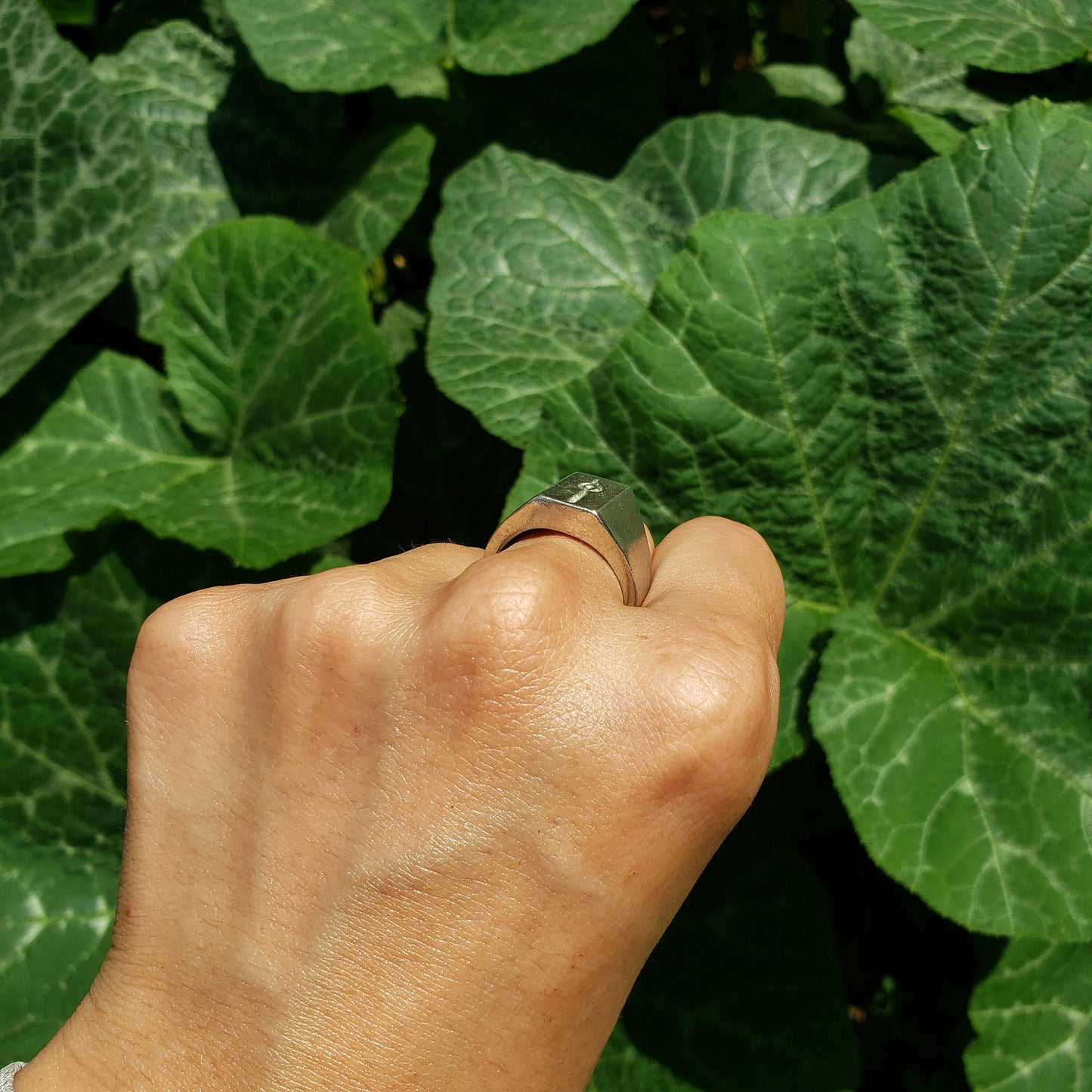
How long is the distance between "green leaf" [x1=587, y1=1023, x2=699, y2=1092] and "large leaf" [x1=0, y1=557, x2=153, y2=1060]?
35.8 inches

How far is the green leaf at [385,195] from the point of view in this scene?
6.54 feet

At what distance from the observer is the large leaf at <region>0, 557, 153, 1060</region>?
1772 millimetres

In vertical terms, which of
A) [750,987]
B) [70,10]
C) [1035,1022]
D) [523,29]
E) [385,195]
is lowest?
[1035,1022]

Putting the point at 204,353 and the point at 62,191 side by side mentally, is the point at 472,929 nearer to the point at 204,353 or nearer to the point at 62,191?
the point at 204,353

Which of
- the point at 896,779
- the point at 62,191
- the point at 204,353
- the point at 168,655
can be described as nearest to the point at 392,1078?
the point at 168,655

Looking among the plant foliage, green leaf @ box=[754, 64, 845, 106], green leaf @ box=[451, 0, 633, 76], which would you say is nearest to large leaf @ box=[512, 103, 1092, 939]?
the plant foliage

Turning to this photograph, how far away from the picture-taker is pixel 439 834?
89cm

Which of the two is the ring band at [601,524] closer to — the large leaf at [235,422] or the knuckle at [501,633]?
the knuckle at [501,633]

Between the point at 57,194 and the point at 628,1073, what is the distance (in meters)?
1.95

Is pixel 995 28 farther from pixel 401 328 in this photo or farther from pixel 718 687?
pixel 718 687

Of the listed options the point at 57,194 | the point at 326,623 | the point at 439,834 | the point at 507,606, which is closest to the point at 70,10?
the point at 57,194

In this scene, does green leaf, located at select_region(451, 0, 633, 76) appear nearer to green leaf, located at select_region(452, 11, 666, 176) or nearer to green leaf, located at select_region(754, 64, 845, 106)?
green leaf, located at select_region(452, 11, 666, 176)

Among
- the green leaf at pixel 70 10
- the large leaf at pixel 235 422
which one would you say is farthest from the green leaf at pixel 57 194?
the green leaf at pixel 70 10

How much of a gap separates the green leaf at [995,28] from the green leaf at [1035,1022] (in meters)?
1.53
